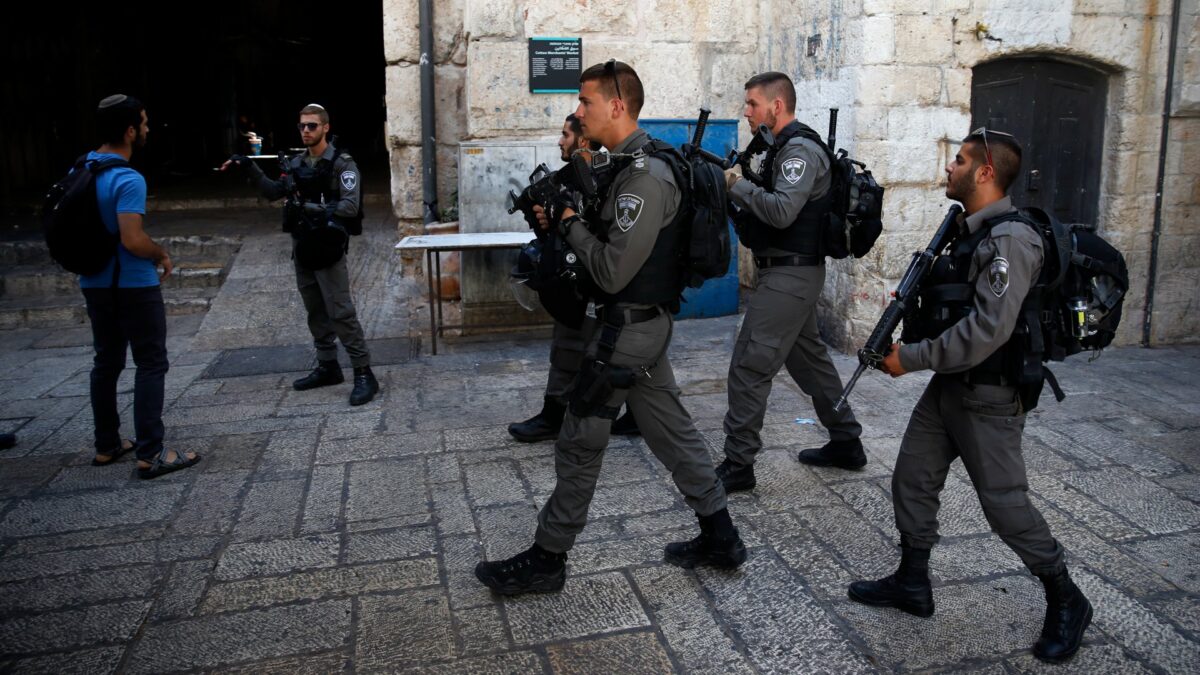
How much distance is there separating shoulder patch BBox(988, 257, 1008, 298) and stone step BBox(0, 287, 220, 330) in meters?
6.76

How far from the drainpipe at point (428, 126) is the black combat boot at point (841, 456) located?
4491mm

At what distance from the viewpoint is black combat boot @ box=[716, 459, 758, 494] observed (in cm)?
419

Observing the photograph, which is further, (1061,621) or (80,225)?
(80,225)

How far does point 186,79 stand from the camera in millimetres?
14461

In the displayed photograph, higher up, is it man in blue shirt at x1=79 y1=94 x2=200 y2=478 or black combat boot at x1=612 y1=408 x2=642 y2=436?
man in blue shirt at x1=79 y1=94 x2=200 y2=478

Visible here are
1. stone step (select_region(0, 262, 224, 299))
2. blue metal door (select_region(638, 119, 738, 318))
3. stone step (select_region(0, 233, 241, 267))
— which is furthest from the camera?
stone step (select_region(0, 233, 241, 267))

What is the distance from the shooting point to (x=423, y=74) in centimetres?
767

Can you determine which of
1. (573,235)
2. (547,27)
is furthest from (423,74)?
(573,235)

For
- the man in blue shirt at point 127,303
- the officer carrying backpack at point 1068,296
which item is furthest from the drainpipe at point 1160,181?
the man in blue shirt at point 127,303

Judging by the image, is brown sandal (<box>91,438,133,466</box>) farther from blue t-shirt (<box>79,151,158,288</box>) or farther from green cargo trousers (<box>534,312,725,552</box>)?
green cargo trousers (<box>534,312,725,552</box>)

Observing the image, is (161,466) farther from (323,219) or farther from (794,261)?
(794,261)

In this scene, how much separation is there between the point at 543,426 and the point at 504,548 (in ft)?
4.28

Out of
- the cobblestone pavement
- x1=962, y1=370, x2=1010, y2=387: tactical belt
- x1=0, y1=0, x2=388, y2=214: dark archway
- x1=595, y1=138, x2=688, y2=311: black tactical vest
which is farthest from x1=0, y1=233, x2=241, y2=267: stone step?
x1=962, y1=370, x2=1010, y2=387: tactical belt

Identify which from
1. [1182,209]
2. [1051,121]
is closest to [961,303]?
[1051,121]
